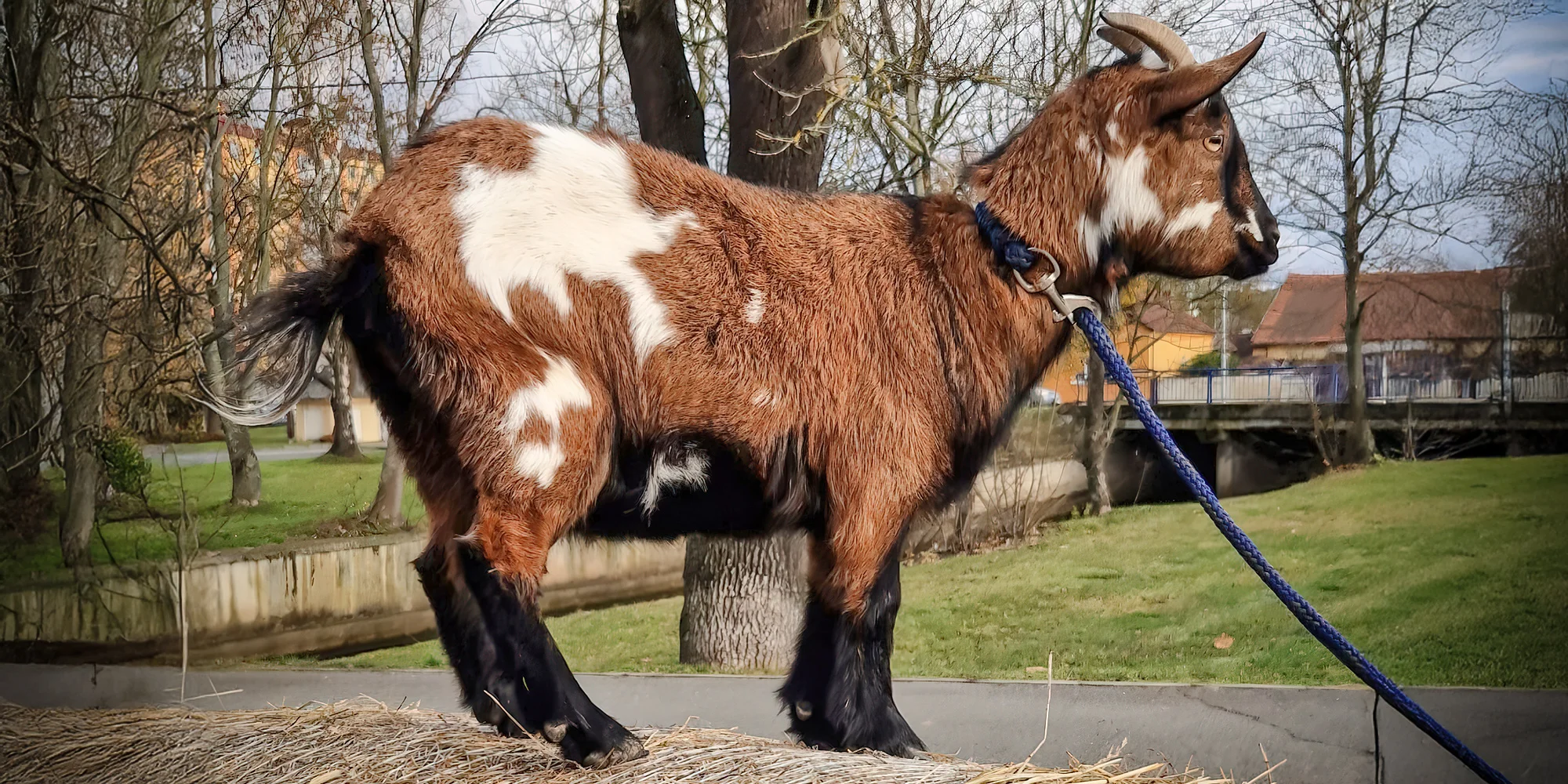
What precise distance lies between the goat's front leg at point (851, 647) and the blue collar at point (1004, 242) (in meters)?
0.69

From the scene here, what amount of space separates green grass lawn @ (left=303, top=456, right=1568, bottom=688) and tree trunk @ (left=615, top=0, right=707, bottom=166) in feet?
8.29

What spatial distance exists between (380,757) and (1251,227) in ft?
8.17

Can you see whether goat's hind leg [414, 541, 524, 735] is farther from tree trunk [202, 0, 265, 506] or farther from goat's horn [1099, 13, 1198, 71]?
tree trunk [202, 0, 265, 506]

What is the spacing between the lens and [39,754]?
3.18 metres

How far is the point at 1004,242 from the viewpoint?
2682 mm

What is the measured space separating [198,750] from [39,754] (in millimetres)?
636

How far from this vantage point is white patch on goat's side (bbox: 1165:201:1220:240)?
8.55 feet

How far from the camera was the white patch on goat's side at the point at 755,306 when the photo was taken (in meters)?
2.56

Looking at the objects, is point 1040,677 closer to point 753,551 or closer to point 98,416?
point 753,551

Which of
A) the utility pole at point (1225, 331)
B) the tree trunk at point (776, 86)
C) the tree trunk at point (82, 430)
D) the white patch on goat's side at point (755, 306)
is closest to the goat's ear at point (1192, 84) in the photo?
the white patch on goat's side at point (755, 306)

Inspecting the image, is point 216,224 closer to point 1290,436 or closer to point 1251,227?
point 1251,227

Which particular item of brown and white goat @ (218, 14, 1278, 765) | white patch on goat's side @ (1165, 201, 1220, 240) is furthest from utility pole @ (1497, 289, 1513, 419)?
white patch on goat's side @ (1165, 201, 1220, 240)

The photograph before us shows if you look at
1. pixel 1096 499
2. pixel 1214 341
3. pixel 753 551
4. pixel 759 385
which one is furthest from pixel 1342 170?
pixel 759 385

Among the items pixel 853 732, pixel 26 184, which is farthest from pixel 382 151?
pixel 853 732
